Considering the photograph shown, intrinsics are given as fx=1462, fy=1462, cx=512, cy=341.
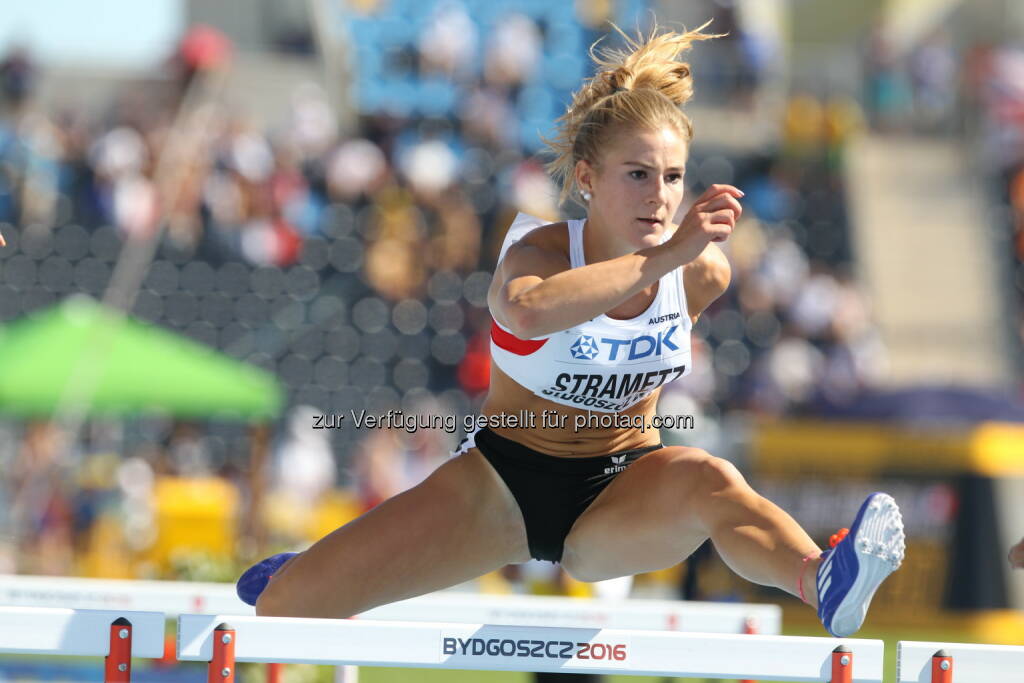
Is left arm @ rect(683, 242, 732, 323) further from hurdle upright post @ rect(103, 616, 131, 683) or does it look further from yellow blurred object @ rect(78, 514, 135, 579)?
yellow blurred object @ rect(78, 514, 135, 579)

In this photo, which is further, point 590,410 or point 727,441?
point 727,441

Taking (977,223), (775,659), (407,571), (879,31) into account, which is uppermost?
(879,31)

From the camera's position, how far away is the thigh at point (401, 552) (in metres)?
3.52

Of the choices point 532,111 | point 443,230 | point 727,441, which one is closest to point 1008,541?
point 727,441

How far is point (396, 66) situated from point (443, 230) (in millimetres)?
3996

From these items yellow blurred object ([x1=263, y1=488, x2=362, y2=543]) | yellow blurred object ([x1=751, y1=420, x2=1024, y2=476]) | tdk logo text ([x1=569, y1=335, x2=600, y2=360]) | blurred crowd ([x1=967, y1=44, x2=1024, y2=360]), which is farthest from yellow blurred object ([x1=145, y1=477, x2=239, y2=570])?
blurred crowd ([x1=967, y1=44, x2=1024, y2=360])

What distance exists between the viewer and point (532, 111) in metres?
17.0

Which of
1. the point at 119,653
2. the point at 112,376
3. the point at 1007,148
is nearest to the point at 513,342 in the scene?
the point at 119,653

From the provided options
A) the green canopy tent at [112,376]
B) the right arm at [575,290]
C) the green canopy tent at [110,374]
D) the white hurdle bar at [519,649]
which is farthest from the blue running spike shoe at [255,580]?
the green canopy tent at [110,374]

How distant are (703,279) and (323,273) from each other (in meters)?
10.4

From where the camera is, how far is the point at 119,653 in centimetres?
288

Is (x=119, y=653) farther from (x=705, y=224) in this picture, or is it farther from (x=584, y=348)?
(x=705, y=224)

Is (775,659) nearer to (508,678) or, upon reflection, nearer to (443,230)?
(508,678)

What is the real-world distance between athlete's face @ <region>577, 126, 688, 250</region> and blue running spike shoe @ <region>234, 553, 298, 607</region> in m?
1.23
